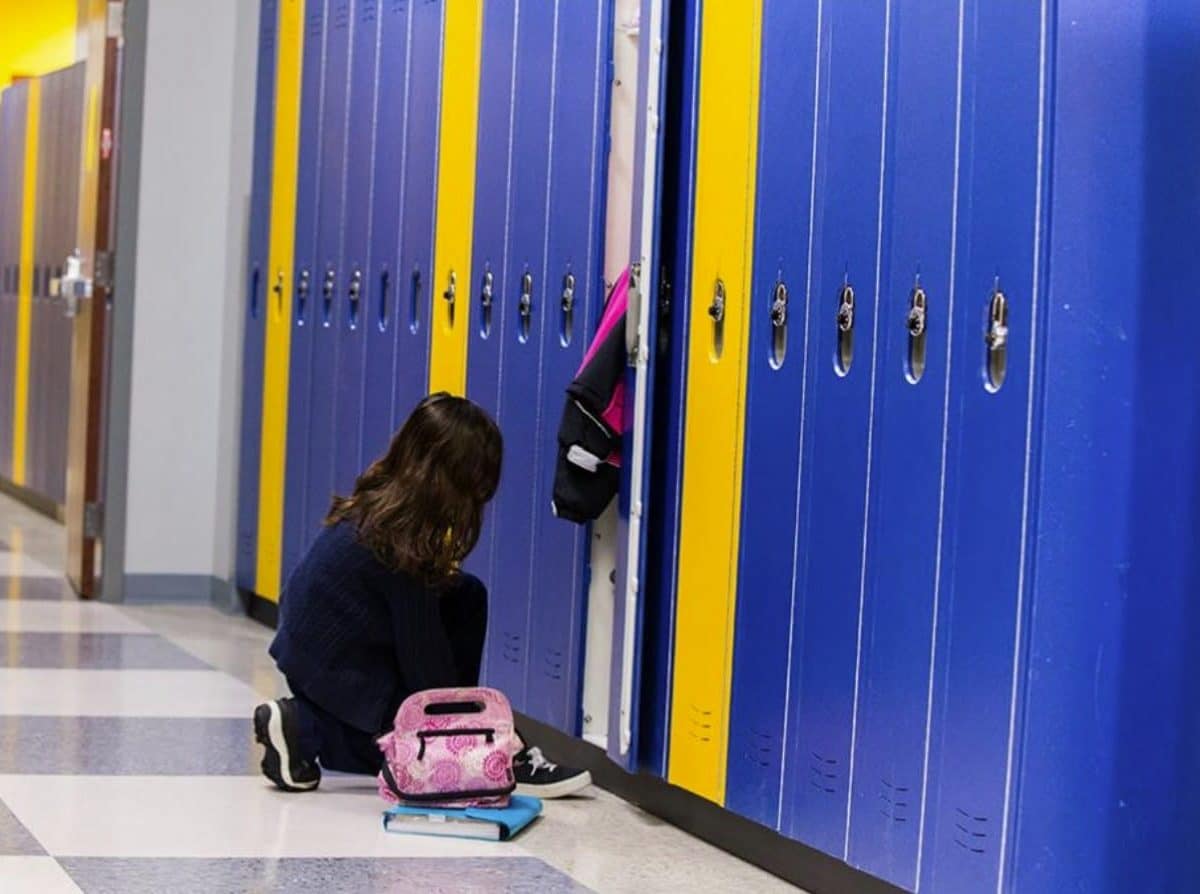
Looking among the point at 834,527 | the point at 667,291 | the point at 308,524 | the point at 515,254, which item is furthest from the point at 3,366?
the point at 834,527

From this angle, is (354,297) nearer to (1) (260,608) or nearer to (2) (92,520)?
(1) (260,608)

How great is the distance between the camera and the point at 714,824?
4.34 m

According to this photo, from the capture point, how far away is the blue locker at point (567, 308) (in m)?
4.77

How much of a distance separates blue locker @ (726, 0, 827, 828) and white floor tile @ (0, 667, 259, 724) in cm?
180

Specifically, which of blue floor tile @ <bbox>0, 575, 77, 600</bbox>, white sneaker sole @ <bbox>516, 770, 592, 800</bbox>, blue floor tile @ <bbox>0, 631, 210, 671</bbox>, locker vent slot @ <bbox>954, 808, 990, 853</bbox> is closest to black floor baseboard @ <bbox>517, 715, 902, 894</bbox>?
white sneaker sole @ <bbox>516, 770, 592, 800</bbox>

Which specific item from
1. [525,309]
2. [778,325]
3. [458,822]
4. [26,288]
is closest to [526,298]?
[525,309]

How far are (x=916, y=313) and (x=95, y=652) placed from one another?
11.5ft

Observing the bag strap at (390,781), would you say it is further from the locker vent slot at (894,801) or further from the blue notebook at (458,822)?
the locker vent slot at (894,801)

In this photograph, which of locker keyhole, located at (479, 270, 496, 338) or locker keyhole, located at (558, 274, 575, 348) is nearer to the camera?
locker keyhole, located at (558, 274, 575, 348)

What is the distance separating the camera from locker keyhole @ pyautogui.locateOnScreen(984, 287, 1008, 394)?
129 inches

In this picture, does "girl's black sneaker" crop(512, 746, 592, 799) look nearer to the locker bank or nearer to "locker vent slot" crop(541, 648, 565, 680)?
the locker bank

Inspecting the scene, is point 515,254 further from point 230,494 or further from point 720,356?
point 230,494

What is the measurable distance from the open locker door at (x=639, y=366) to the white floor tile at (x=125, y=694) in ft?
4.38

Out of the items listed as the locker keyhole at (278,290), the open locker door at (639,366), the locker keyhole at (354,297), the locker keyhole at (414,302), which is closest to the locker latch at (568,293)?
the open locker door at (639,366)
